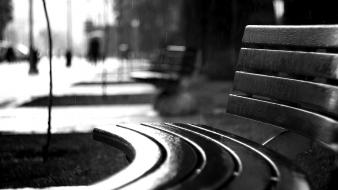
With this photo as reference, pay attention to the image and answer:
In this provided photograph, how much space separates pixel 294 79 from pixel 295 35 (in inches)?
6.2

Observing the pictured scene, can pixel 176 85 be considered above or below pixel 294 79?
below

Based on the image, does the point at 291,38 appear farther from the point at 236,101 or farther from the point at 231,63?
the point at 231,63

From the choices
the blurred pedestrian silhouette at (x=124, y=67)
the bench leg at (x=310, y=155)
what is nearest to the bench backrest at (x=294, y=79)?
the bench leg at (x=310, y=155)

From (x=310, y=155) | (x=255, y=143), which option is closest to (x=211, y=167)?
(x=255, y=143)

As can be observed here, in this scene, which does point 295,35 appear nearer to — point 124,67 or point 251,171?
point 251,171

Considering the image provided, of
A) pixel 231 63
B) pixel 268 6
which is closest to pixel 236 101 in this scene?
pixel 268 6

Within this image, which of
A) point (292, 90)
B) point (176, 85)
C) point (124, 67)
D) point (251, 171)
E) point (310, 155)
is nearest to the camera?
point (251, 171)

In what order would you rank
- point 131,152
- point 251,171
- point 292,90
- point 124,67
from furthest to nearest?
point 124,67, point 292,90, point 131,152, point 251,171

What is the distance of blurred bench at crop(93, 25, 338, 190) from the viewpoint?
1.14 meters

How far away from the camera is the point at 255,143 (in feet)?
5.28

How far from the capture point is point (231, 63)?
11516mm

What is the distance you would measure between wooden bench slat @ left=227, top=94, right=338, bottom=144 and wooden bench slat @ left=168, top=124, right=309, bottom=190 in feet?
0.68

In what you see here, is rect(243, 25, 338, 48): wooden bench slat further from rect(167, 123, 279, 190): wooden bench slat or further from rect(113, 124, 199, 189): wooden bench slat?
rect(113, 124, 199, 189): wooden bench slat

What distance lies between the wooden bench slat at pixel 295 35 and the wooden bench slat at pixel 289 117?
0.74ft
